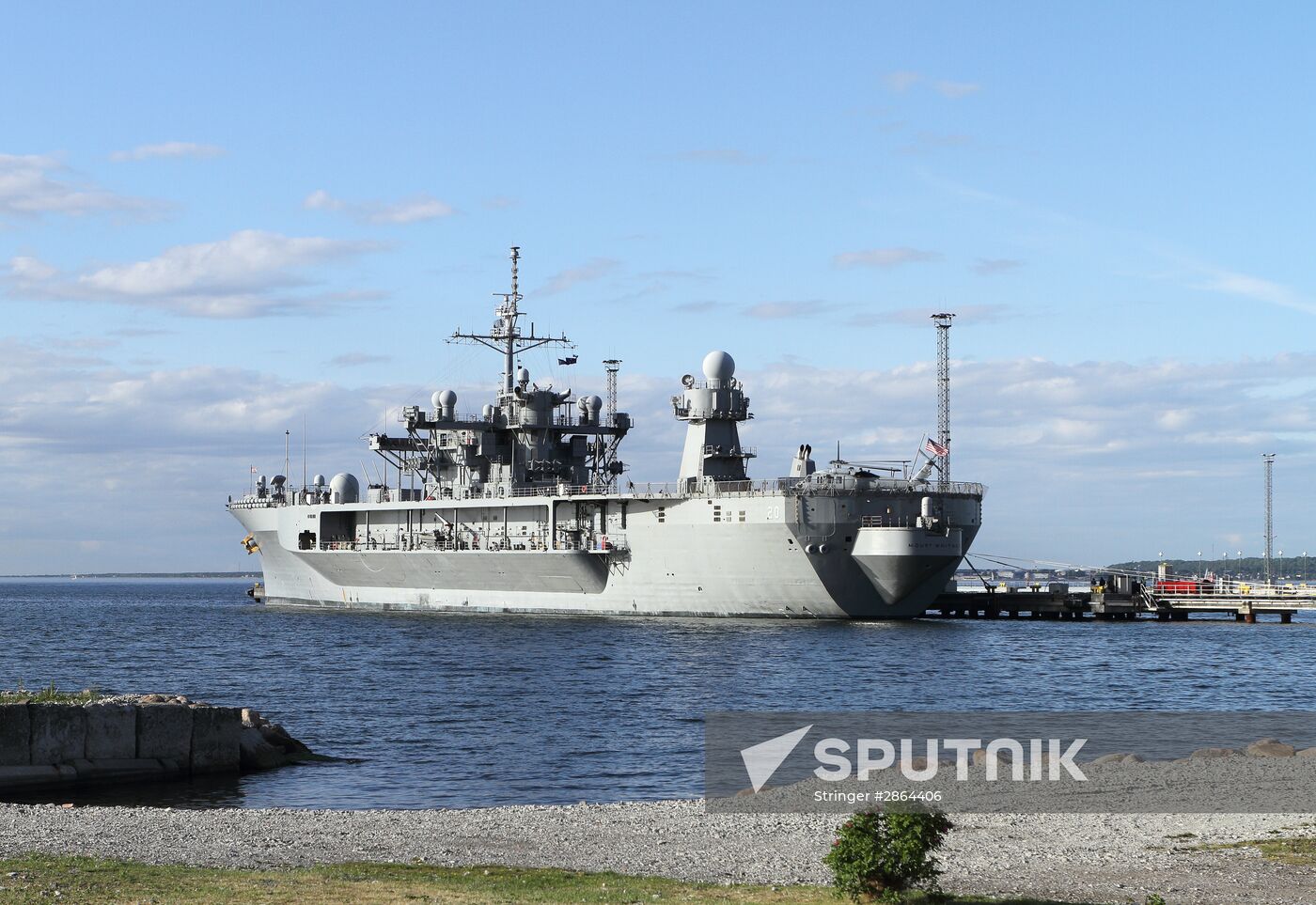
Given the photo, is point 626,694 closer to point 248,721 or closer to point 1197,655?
point 248,721

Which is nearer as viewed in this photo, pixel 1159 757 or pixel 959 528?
pixel 1159 757

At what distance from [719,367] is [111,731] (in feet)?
144

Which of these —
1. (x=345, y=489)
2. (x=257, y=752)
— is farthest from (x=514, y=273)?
(x=257, y=752)

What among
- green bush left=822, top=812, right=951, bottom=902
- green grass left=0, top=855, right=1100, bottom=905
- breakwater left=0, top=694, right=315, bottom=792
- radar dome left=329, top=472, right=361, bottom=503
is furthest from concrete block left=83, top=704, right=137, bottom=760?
radar dome left=329, top=472, right=361, bottom=503

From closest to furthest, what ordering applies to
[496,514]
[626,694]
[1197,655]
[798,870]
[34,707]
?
[798,870]
[34,707]
[626,694]
[1197,655]
[496,514]

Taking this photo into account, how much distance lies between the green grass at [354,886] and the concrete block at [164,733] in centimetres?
755

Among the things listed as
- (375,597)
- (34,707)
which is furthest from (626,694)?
(375,597)

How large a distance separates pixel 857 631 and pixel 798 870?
124 ft

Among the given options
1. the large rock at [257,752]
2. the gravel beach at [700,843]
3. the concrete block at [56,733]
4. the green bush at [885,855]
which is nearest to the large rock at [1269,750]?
the gravel beach at [700,843]

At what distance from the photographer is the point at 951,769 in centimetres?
2072

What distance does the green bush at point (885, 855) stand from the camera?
11.7 metres

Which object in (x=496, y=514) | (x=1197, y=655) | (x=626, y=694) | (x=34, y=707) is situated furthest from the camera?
(x=496, y=514)

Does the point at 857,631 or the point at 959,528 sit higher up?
the point at 959,528

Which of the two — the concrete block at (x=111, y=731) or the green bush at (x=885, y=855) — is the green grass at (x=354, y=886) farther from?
the concrete block at (x=111, y=731)
